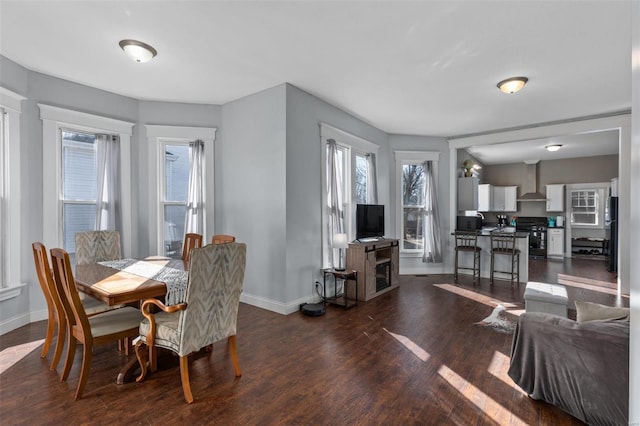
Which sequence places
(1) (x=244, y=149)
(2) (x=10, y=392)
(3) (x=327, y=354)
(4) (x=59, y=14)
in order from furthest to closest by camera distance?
(1) (x=244, y=149) → (3) (x=327, y=354) → (4) (x=59, y=14) → (2) (x=10, y=392)

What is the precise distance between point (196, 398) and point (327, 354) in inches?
46.7

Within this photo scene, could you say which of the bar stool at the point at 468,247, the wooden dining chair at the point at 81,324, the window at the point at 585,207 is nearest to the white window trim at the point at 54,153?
the wooden dining chair at the point at 81,324

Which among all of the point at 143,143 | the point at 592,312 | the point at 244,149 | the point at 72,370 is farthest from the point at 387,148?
the point at 72,370

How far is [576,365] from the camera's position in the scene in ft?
6.82

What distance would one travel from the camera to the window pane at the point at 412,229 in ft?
22.1

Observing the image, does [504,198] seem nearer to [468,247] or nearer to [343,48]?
[468,247]

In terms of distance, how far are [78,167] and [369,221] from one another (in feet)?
13.6

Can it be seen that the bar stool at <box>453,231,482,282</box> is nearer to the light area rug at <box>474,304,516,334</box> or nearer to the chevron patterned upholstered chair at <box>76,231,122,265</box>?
the light area rug at <box>474,304,516,334</box>

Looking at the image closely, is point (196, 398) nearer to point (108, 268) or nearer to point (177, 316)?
point (177, 316)

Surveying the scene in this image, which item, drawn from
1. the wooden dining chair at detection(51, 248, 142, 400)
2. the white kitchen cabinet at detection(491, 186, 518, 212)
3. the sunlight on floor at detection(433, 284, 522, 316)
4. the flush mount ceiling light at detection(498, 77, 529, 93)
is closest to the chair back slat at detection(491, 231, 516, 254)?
the sunlight on floor at detection(433, 284, 522, 316)

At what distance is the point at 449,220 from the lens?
6.79 metres

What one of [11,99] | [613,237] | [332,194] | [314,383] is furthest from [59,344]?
[613,237]

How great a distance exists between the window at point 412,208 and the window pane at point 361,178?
3.88ft

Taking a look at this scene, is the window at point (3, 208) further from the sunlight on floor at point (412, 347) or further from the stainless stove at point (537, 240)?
the stainless stove at point (537, 240)
